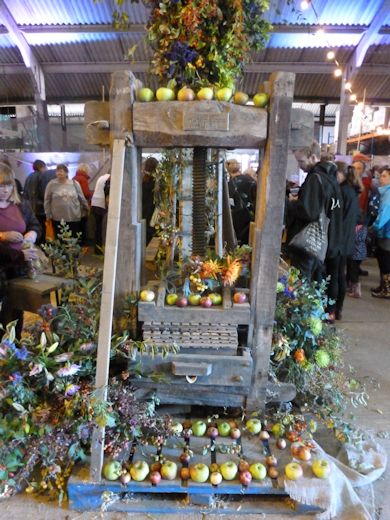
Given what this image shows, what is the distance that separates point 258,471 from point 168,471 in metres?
0.40

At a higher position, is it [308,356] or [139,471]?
[308,356]

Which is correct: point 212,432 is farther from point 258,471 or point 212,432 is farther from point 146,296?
point 146,296

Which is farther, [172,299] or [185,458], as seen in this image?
[172,299]

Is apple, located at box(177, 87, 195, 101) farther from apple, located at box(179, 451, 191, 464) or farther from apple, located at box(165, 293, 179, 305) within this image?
apple, located at box(179, 451, 191, 464)

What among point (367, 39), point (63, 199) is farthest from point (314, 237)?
point (367, 39)

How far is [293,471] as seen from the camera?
71.6 inches

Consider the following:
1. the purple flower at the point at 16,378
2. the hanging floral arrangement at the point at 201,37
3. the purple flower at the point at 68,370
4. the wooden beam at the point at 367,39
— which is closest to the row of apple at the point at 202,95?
the hanging floral arrangement at the point at 201,37

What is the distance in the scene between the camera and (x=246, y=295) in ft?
7.23

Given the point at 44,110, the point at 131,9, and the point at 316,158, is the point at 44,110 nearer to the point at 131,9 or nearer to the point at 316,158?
the point at 131,9

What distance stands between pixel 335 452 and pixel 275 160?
1.56m

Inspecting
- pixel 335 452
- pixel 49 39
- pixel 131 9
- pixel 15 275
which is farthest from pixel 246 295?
pixel 49 39

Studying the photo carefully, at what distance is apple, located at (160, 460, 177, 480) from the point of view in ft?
6.00

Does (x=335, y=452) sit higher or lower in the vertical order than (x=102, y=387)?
lower

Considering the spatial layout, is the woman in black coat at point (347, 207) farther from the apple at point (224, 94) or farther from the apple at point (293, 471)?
the apple at point (293, 471)
